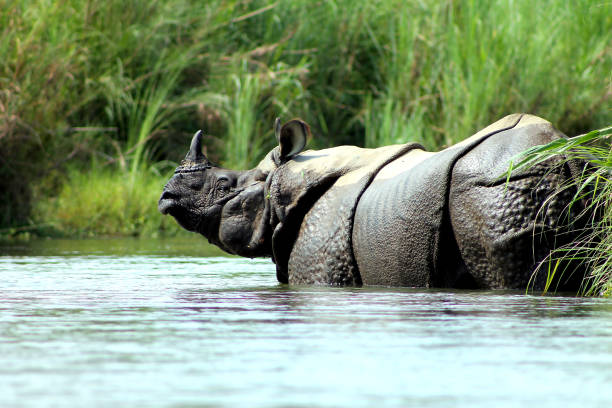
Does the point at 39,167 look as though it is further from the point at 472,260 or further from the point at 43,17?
the point at 472,260

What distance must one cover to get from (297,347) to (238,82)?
10124 millimetres

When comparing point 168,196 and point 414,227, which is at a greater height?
point 168,196

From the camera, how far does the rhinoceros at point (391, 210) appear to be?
514 centimetres

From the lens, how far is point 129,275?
6.66 metres

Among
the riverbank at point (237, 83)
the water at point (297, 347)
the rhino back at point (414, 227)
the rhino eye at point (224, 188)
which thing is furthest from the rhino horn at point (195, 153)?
the riverbank at point (237, 83)

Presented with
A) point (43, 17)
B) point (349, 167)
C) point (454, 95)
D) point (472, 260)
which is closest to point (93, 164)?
point (43, 17)

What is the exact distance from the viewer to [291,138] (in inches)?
257

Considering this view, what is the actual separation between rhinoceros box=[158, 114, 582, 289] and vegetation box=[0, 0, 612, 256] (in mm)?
5239

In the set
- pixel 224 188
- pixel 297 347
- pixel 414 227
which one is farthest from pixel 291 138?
pixel 297 347

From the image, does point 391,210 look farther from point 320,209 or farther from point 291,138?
point 291,138

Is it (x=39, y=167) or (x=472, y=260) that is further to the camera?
(x=39, y=167)

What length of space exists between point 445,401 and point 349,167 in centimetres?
373

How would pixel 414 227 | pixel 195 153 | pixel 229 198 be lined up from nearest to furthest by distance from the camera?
pixel 414 227 → pixel 229 198 → pixel 195 153

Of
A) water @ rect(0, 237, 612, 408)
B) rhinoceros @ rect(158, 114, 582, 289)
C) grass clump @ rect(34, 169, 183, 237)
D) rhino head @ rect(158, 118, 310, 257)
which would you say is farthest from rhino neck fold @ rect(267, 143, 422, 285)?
grass clump @ rect(34, 169, 183, 237)
